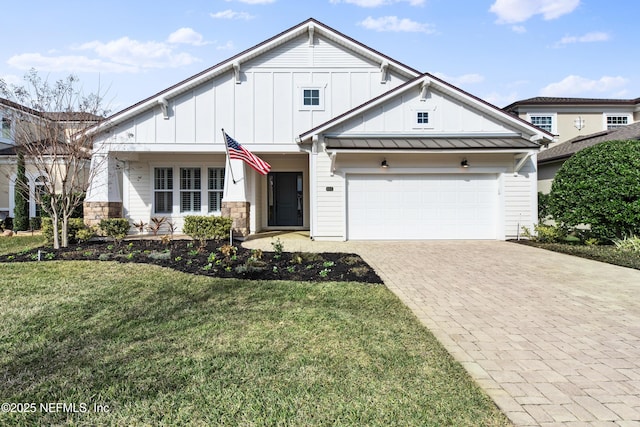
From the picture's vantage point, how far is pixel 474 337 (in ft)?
12.8

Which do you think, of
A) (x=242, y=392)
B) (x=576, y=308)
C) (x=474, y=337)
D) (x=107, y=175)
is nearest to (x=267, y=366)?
(x=242, y=392)

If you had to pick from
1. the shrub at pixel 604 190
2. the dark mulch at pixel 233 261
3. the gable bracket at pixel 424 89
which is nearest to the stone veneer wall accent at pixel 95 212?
the dark mulch at pixel 233 261

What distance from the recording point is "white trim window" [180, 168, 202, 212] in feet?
45.8

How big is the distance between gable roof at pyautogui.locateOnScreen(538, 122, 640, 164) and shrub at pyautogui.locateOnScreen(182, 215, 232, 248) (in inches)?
539

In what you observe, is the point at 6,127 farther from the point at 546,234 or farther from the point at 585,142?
the point at 585,142

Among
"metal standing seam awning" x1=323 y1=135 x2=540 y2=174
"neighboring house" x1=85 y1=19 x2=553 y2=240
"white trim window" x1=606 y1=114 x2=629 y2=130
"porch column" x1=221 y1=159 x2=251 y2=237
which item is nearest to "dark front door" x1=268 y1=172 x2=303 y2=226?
"neighboring house" x1=85 y1=19 x2=553 y2=240

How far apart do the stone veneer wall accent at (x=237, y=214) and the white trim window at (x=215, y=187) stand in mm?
2098

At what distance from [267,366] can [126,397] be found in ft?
3.64

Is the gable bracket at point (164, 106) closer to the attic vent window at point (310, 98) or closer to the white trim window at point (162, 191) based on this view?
the white trim window at point (162, 191)

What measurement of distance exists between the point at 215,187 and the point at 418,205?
791 centimetres

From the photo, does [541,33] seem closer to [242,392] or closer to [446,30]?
[446,30]

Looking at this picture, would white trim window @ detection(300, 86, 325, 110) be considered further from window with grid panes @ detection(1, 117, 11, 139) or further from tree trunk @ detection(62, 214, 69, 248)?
window with grid panes @ detection(1, 117, 11, 139)

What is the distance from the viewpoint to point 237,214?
12.0m

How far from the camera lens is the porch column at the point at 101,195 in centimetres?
1205
